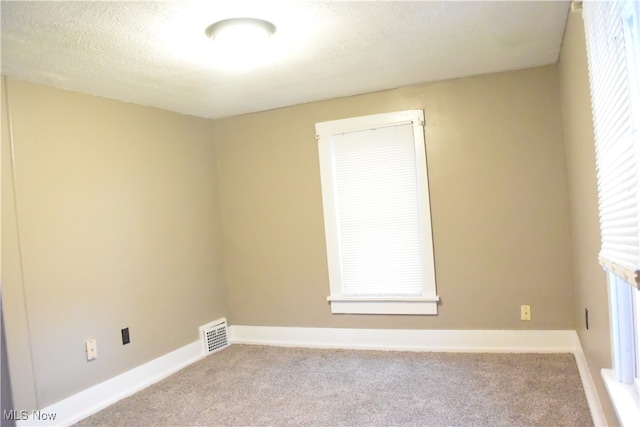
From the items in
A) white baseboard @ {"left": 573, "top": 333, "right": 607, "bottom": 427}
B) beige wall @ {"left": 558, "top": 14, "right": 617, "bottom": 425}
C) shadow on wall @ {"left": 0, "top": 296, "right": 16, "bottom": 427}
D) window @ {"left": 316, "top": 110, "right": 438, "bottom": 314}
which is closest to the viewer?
beige wall @ {"left": 558, "top": 14, "right": 617, "bottom": 425}

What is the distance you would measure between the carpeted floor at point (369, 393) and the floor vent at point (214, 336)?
30 centimetres

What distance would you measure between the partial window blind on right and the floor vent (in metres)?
3.02

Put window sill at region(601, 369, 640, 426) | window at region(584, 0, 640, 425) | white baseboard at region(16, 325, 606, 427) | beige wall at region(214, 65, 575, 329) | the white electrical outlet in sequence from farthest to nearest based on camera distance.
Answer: beige wall at region(214, 65, 575, 329) < the white electrical outlet < white baseboard at region(16, 325, 606, 427) < window sill at region(601, 369, 640, 426) < window at region(584, 0, 640, 425)

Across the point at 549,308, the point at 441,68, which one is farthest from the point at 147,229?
the point at 549,308

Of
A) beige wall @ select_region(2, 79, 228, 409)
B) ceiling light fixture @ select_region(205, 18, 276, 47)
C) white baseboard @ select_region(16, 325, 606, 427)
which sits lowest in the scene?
white baseboard @ select_region(16, 325, 606, 427)

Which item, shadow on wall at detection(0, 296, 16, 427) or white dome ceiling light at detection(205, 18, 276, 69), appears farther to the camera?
shadow on wall at detection(0, 296, 16, 427)

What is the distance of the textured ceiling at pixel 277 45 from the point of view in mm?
1931

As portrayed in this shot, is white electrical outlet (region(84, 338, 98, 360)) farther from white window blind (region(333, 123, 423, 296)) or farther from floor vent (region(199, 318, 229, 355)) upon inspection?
white window blind (region(333, 123, 423, 296))

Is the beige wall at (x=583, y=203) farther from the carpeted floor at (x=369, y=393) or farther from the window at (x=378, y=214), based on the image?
the window at (x=378, y=214)

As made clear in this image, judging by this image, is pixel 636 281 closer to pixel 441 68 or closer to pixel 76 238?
pixel 441 68

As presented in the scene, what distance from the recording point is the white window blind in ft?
11.2

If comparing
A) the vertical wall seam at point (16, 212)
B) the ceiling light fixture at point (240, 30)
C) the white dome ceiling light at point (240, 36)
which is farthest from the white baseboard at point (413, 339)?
the ceiling light fixture at point (240, 30)

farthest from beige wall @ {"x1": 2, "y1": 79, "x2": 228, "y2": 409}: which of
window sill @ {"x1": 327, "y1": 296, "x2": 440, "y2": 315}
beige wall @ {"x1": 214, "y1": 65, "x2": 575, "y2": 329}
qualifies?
window sill @ {"x1": 327, "y1": 296, "x2": 440, "y2": 315}

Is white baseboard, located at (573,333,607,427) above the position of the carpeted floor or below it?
above
